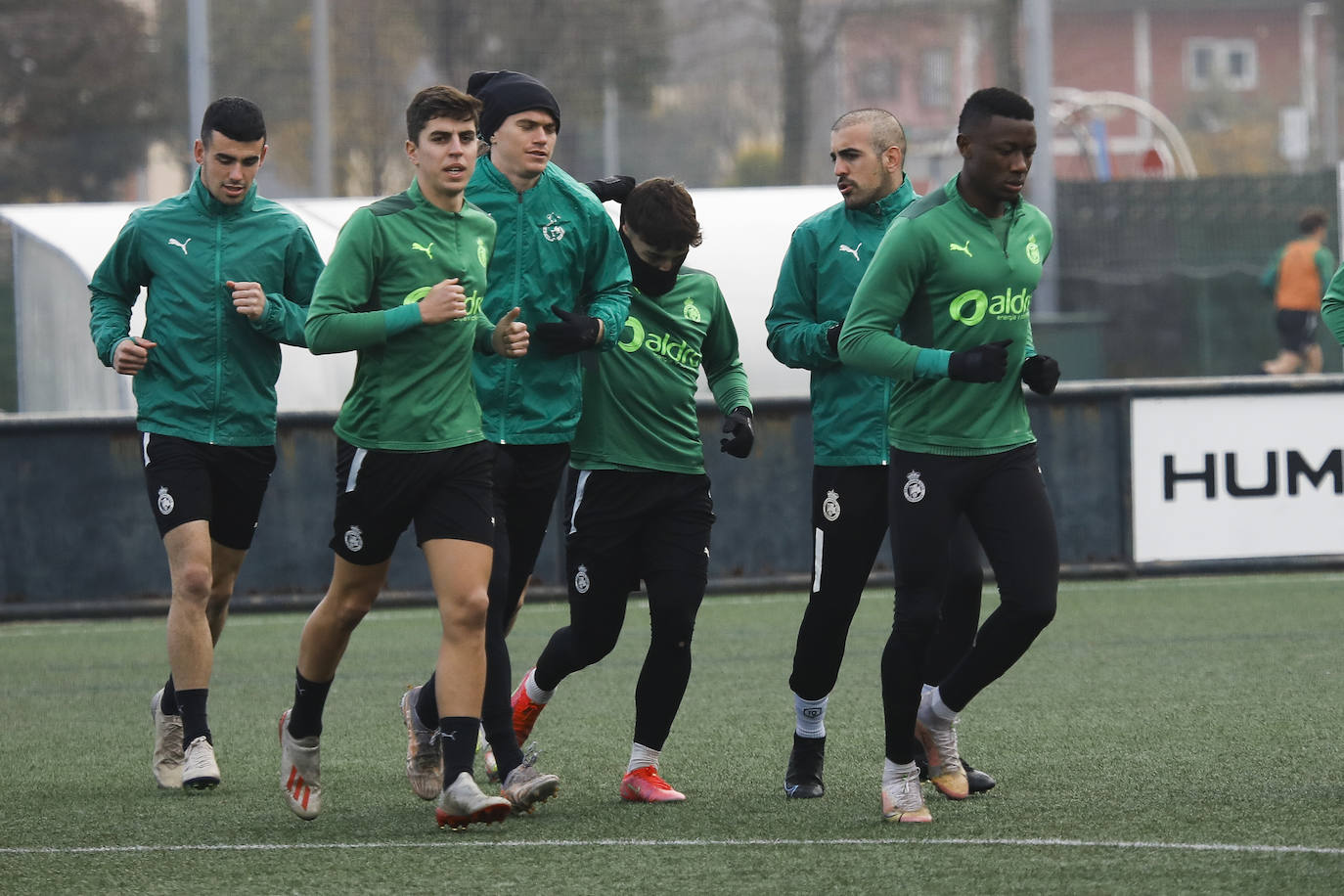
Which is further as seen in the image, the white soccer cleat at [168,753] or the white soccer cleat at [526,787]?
the white soccer cleat at [168,753]

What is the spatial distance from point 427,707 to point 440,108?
1814 millimetres

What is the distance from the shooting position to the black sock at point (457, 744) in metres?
5.68

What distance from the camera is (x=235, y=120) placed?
22.9ft

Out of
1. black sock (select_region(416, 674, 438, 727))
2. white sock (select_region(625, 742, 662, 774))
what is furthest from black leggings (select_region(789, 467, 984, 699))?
black sock (select_region(416, 674, 438, 727))

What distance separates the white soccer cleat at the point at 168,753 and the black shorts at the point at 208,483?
629mm

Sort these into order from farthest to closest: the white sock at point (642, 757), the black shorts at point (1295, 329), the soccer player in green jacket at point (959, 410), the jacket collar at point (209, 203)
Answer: the black shorts at point (1295, 329) → the jacket collar at point (209, 203) → the white sock at point (642, 757) → the soccer player in green jacket at point (959, 410)

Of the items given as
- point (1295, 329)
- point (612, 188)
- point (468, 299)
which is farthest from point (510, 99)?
point (1295, 329)

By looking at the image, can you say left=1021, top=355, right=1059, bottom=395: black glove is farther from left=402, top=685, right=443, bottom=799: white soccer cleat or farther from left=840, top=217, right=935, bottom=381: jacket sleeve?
left=402, top=685, right=443, bottom=799: white soccer cleat

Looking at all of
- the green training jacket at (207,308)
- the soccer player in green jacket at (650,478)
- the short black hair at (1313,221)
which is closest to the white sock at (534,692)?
the soccer player in green jacket at (650,478)

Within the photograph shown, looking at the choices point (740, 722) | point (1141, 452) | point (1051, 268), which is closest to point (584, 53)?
point (1051, 268)

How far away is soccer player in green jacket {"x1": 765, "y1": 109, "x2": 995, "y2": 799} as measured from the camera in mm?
6422

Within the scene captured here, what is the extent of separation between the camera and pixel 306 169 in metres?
22.7

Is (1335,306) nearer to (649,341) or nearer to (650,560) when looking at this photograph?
(649,341)

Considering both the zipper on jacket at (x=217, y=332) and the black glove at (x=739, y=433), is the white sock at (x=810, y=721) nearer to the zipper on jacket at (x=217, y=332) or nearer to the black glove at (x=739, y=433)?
the black glove at (x=739, y=433)
